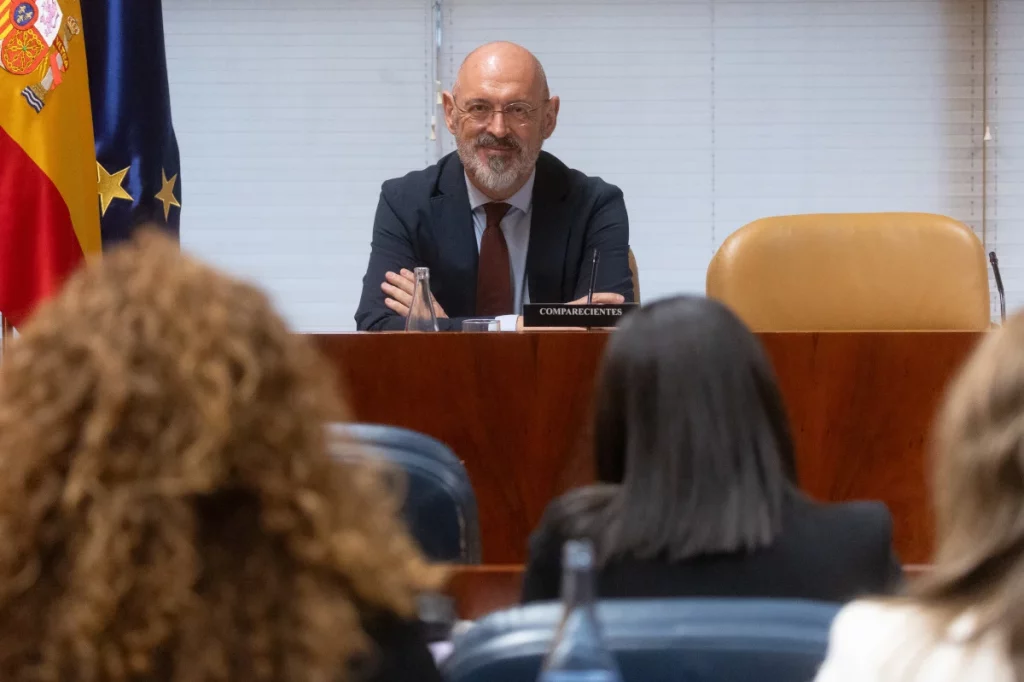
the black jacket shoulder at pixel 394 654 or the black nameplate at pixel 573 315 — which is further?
the black nameplate at pixel 573 315

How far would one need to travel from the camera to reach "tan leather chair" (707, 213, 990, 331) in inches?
122

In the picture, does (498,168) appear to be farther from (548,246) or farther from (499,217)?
(548,246)

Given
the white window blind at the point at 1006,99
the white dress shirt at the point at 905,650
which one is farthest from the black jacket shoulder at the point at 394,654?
the white window blind at the point at 1006,99

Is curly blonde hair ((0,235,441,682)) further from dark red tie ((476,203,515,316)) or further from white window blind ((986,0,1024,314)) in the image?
white window blind ((986,0,1024,314))

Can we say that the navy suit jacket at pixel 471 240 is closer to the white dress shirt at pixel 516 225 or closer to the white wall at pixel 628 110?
the white dress shirt at pixel 516 225

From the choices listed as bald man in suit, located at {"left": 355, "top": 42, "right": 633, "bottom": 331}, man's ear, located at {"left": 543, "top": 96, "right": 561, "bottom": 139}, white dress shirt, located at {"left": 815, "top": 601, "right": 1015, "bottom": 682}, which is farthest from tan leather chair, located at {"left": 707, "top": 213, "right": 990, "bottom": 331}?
white dress shirt, located at {"left": 815, "top": 601, "right": 1015, "bottom": 682}

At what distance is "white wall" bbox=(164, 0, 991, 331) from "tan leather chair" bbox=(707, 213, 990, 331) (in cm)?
151

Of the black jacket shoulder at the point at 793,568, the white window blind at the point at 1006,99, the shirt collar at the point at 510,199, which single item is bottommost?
the black jacket shoulder at the point at 793,568

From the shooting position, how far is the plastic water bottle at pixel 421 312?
281 centimetres

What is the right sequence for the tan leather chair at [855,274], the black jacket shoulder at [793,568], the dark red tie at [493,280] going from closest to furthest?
the black jacket shoulder at [793,568] → the tan leather chair at [855,274] → the dark red tie at [493,280]

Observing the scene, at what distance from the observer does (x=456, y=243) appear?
11.5 ft

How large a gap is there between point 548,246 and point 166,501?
110 inches

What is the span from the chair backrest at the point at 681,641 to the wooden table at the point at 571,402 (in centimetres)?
147

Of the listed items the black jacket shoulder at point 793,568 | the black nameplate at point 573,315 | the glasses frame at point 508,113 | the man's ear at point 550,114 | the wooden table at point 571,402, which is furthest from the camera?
the man's ear at point 550,114
